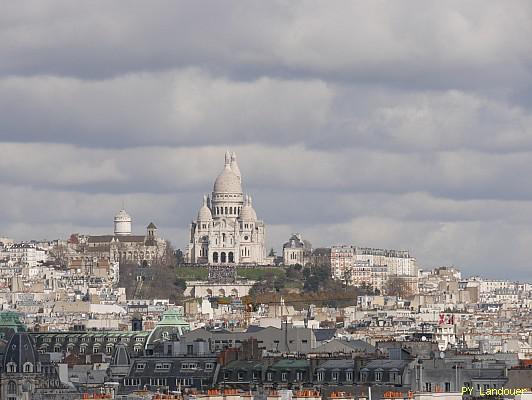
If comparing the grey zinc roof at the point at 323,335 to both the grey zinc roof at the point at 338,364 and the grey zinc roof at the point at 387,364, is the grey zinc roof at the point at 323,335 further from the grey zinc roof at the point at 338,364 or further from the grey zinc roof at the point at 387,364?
the grey zinc roof at the point at 387,364

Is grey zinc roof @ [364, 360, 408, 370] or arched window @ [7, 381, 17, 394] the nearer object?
grey zinc roof @ [364, 360, 408, 370]

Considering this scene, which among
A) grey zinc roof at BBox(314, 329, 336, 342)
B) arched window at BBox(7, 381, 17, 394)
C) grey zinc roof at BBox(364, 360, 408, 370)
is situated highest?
grey zinc roof at BBox(314, 329, 336, 342)

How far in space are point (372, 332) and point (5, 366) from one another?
2833 inches

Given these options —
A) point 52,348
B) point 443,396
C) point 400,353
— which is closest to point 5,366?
point 400,353

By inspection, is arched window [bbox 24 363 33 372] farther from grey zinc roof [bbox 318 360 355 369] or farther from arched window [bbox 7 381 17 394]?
grey zinc roof [bbox 318 360 355 369]

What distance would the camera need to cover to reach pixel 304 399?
6234cm

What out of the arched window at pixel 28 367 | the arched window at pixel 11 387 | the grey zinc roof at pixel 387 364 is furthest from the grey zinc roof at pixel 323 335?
the grey zinc roof at pixel 387 364

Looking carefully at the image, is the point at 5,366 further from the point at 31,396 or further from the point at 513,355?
Result: the point at 513,355

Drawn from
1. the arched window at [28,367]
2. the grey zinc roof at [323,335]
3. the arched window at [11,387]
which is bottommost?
the arched window at [11,387]

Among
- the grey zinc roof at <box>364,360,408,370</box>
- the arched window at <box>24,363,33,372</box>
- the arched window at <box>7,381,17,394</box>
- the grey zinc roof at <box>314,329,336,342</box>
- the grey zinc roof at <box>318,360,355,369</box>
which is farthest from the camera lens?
the grey zinc roof at <box>314,329,336,342</box>

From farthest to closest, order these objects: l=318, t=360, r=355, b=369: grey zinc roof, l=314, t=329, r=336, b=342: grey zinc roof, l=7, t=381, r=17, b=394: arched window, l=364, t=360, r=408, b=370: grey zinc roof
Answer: l=314, t=329, r=336, b=342: grey zinc roof
l=7, t=381, r=17, b=394: arched window
l=318, t=360, r=355, b=369: grey zinc roof
l=364, t=360, r=408, b=370: grey zinc roof

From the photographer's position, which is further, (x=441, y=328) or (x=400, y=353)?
(x=441, y=328)

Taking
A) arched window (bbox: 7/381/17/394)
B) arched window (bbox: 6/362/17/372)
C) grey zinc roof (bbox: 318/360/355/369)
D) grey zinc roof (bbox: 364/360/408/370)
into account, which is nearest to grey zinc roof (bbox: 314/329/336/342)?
arched window (bbox: 6/362/17/372)

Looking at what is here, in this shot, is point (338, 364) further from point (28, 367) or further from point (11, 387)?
point (28, 367)
